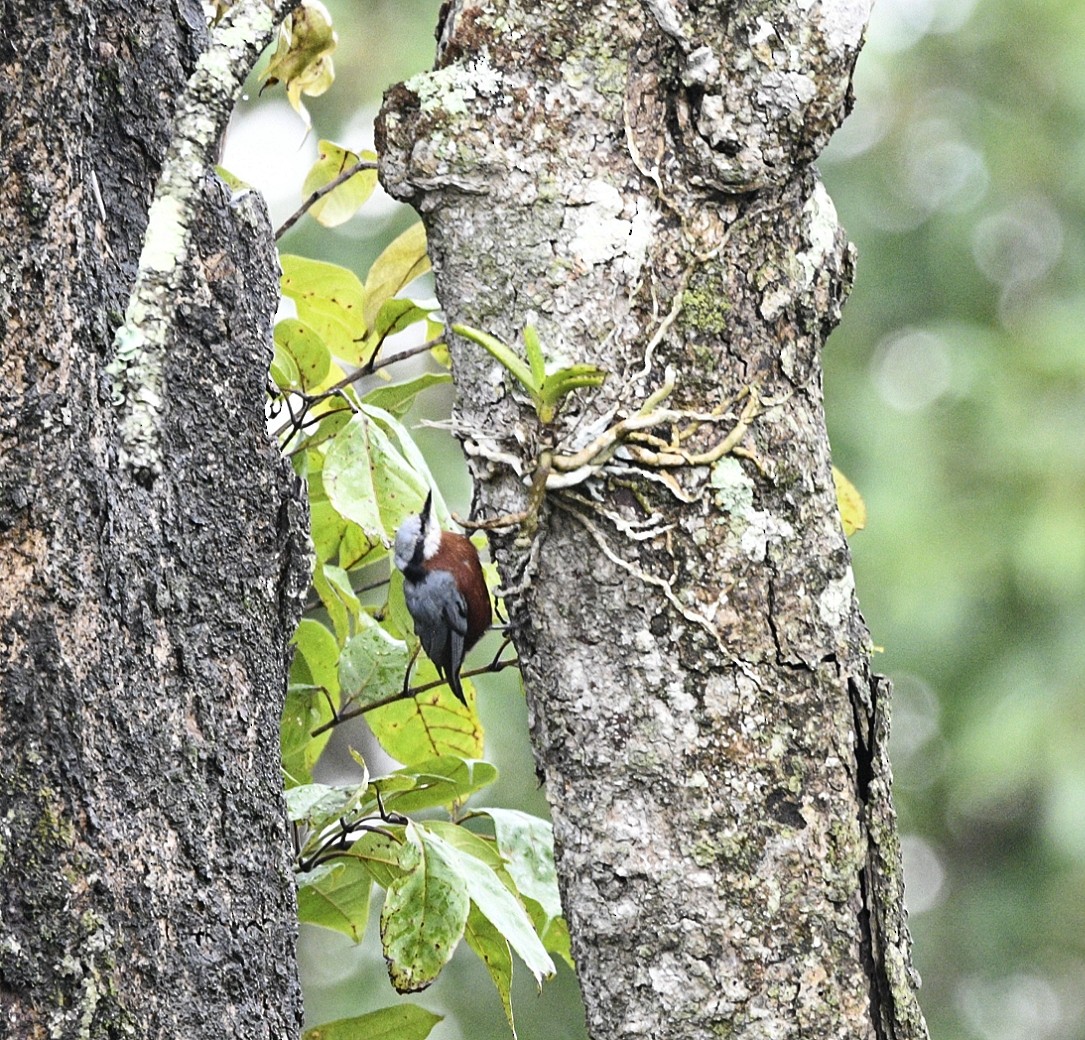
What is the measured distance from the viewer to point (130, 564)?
1.40 meters

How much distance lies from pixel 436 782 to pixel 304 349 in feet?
2.05

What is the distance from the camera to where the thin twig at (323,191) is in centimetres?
185

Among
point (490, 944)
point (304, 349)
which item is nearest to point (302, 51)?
point (304, 349)

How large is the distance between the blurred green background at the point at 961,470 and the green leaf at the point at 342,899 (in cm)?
437

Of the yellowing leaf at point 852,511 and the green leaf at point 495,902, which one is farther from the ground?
the yellowing leaf at point 852,511

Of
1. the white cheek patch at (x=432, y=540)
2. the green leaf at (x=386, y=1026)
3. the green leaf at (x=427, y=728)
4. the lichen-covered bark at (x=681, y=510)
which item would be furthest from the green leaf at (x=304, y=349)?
the green leaf at (x=386, y=1026)

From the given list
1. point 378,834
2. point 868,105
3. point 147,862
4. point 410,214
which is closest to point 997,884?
point 868,105

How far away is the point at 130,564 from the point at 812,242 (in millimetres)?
913

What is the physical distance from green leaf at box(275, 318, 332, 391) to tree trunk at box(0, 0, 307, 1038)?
18 cm

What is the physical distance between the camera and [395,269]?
1.94m

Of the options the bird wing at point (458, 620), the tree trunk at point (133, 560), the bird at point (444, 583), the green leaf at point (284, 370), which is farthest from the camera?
the bird wing at point (458, 620)

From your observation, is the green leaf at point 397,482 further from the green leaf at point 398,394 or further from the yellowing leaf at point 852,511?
the yellowing leaf at point 852,511

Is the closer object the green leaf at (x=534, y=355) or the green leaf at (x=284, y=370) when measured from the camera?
the green leaf at (x=534, y=355)

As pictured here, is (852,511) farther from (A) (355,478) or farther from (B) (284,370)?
(B) (284,370)
